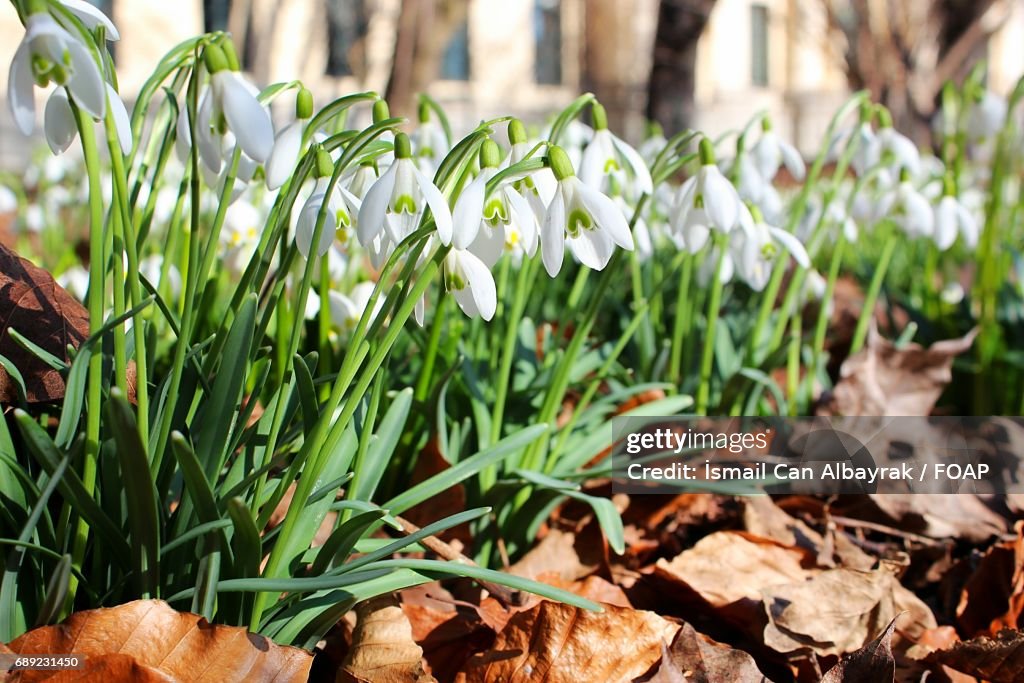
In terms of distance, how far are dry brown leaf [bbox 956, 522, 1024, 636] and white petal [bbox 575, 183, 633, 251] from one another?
73cm

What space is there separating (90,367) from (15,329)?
0.78 ft

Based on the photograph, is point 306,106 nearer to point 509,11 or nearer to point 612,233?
point 612,233

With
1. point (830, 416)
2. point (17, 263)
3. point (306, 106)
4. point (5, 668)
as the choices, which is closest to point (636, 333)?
point (830, 416)

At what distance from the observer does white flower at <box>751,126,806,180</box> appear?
5.37 ft

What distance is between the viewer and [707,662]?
0.95 metres

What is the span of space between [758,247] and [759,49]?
62.2 feet

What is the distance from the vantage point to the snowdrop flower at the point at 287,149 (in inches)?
37.1

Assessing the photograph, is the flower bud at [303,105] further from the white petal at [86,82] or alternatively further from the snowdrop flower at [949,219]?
the snowdrop flower at [949,219]

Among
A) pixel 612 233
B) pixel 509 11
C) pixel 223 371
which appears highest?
pixel 509 11

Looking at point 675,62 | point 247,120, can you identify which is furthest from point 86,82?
point 675,62

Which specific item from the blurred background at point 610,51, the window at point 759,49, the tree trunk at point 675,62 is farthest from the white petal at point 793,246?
the window at point 759,49

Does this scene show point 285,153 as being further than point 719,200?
No

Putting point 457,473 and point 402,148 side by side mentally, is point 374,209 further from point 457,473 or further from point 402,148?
point 457,473

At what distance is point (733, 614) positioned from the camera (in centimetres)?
114
